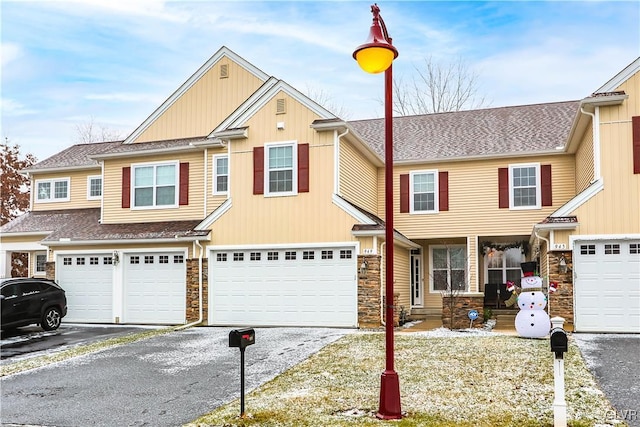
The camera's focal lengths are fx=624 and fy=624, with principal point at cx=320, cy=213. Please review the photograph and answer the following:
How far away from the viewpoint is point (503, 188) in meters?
19.7

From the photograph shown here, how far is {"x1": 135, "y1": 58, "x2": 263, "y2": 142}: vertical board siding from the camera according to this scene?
20.7m

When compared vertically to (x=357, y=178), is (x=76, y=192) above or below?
above

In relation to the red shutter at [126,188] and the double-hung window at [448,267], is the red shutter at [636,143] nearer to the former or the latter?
the double-hung window at [448,267]

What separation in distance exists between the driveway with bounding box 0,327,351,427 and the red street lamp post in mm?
1993

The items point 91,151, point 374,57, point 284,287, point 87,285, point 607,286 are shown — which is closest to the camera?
point 374,57

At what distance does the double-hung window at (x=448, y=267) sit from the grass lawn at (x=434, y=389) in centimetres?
781

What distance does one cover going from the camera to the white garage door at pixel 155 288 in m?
18.5

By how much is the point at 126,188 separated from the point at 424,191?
32.2 ft

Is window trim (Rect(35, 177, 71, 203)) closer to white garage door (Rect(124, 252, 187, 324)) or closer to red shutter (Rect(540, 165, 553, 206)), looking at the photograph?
white garage door (Rect(124, 252, 187, 324))

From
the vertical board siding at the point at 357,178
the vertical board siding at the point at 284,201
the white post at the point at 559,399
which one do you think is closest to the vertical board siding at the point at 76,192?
the vertical board siding at the point at 284,201

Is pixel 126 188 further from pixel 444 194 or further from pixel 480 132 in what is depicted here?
pixel 480 132

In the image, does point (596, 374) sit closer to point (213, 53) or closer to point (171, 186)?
point (171, 186)

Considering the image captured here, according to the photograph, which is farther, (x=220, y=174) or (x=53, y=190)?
(x=53, y=190)

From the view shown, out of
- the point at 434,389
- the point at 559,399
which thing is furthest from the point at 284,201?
the point at 559,399
